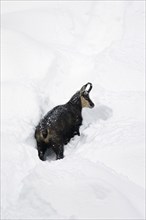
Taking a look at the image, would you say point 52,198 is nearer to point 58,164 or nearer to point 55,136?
point 58,164

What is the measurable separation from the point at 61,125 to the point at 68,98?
1543 mm

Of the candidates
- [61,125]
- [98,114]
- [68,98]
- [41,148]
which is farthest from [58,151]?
[68,98]

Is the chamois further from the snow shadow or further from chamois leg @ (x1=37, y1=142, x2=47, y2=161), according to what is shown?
the snow shadow

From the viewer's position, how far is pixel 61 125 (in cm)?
820

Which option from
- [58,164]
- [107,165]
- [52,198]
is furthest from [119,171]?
[52,198]

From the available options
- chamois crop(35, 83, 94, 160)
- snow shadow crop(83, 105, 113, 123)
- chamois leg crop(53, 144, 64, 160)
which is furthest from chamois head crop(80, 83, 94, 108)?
chamois leg crop(53, 144, 64, 160)

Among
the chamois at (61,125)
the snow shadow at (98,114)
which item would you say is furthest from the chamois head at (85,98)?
the snow shadow at (98,114)

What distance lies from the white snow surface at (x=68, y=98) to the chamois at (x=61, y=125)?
19 cm

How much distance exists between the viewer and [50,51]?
34.8 feet

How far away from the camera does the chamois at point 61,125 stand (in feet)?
25.8

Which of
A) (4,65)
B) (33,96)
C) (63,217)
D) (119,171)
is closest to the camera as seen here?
(63,217)

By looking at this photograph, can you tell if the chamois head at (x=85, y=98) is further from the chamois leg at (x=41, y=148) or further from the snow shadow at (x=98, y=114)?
the chamois leg at (x=41, y=148)

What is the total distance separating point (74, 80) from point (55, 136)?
8.34ft

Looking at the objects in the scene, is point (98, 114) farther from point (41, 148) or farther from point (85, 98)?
point (41, 148)
